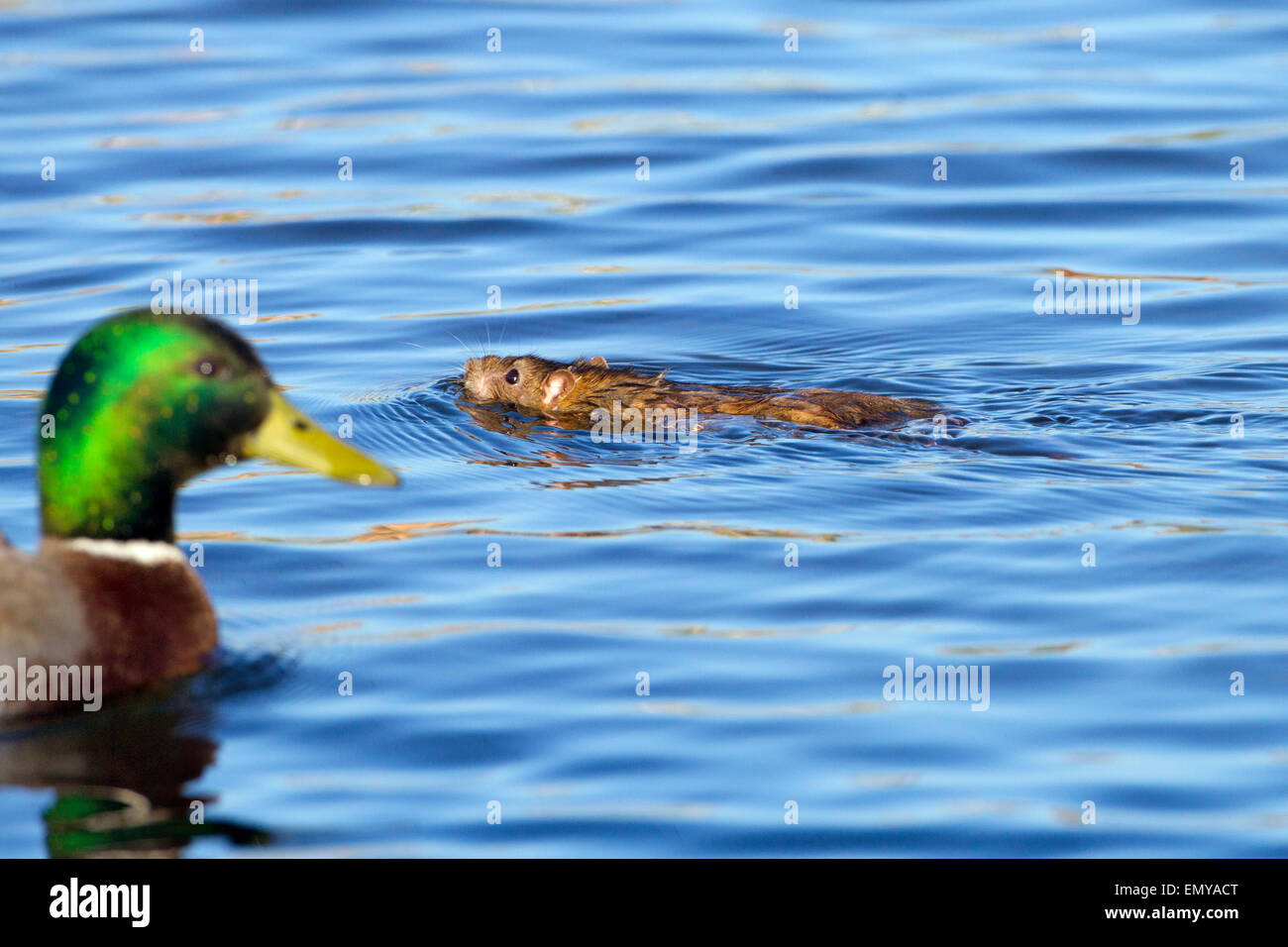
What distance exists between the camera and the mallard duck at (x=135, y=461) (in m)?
6.00

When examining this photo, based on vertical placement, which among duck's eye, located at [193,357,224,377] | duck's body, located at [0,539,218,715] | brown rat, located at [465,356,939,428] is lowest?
duck's body, located at [0,539,218,715]

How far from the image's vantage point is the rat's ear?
35.0 ft

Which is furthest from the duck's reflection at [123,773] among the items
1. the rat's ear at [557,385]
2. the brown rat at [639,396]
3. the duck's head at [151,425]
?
the rat's ear at [557,385]

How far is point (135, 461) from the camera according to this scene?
6.11 metres

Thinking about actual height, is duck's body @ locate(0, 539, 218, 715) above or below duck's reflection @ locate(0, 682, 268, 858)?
above

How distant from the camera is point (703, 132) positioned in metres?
17.1

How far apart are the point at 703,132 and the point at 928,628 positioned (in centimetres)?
1081

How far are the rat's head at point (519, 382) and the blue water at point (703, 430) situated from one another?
19 cm

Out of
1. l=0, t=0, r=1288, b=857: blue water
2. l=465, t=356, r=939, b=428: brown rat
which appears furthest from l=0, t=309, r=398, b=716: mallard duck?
l=465, t=356, r=939, b=428: brown rat

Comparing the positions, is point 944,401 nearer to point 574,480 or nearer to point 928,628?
point 574,480

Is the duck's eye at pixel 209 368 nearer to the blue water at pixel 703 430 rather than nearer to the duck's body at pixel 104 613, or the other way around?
the duck's body at pixel 104 613

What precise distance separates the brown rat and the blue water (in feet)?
0.74

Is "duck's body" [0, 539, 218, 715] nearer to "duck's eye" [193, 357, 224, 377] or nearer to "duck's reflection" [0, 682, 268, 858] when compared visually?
"duck's reflection" [0, 682, 268, 858]

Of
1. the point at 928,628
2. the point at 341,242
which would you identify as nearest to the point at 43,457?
the point at 928,628
